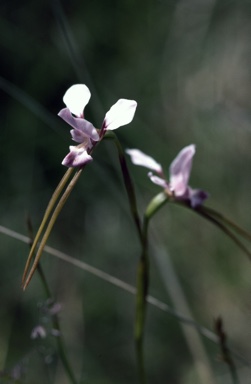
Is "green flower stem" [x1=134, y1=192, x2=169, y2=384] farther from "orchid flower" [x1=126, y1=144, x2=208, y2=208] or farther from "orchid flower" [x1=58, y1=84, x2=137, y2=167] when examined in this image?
"orchid flower" [x1=58, y1=84, x2=137, y2=167]

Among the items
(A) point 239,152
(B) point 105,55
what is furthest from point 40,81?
(A) point 239,152

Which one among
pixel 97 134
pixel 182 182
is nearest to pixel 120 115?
pixel 97 134

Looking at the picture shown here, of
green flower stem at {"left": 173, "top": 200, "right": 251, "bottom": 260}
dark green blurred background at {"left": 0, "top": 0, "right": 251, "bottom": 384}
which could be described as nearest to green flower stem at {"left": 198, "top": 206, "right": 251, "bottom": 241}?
green flower stem at {"left": 173, "top": 200, "right": 251, "bottom": 260}

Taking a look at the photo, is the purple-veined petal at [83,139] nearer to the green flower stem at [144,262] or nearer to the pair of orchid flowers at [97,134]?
the pair of orchid flowers at [97,134]

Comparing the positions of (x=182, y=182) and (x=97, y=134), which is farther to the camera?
(x=182, y=182)

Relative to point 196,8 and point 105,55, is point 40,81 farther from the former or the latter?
point 196,8

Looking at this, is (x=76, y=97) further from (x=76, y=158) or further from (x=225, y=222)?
(x=225, y=222)

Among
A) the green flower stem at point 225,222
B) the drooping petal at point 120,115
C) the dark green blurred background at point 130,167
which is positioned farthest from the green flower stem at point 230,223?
the dark green blurred background at point 130,167

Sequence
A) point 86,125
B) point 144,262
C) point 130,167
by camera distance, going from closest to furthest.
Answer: point 86,125 → point 144,262 → point 130,167
